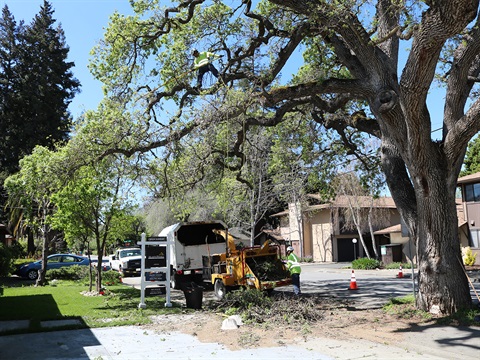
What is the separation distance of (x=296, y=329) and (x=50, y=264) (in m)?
23.4

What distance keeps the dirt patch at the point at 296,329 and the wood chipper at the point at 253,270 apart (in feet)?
8.05

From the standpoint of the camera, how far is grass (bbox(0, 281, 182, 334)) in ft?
41.1

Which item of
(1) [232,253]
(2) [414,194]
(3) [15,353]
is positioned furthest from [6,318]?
(2) [414,194]

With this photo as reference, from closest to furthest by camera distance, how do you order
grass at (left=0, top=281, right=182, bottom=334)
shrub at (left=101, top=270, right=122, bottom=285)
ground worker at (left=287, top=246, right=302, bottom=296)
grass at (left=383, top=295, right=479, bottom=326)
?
grass at (left=383, top=295, right=479, bottom=326), grass at (left=0, top=281, right=182, bottom=334), ground worker at (left=287, top=246, right=302, bottom=296), shrub at (left=101, top=270, right=122, bottom=285)

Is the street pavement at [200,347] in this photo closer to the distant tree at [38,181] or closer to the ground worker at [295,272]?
the distant tree at [38,181]

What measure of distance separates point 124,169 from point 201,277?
289 inches

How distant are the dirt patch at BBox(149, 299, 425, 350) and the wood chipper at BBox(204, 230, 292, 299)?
2.45 metres

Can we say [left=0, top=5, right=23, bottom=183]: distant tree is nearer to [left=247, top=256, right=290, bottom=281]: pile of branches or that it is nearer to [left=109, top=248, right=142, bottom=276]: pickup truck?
[left=109, top=248, right=142, bottom=276]: pickup truck

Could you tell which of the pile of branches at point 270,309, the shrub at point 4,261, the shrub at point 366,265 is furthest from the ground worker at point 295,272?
→ the shrub at point 366,265

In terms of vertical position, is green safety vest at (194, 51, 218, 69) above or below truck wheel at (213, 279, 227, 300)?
above

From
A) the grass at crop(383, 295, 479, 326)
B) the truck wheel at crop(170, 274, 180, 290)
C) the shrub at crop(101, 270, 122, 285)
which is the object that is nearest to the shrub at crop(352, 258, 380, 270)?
the truck wheel at crop(170, 274, 180, 290)

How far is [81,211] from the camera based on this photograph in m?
18.1

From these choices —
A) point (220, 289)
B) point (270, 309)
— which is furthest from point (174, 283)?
point (270, 309)

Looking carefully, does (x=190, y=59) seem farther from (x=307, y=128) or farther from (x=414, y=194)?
(x=414, y=194)
